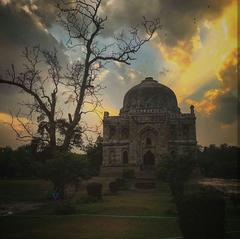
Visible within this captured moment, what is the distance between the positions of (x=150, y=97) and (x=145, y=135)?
5.46 metres

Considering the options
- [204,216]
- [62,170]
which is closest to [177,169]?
[62,170]

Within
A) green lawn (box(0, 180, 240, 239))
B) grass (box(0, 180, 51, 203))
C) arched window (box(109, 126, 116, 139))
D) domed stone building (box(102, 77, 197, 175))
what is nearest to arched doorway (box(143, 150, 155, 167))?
domed stone building (box(102, 77, 197, 175))

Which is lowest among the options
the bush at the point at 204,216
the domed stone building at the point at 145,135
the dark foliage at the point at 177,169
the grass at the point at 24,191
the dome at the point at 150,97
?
the grass at the point at 24,191

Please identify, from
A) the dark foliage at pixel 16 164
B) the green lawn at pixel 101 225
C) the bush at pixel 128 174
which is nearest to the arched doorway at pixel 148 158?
the bush at pixel 128 174

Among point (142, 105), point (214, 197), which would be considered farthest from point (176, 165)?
point (142, 105)

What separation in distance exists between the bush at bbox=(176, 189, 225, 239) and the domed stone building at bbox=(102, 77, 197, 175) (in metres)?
30.3

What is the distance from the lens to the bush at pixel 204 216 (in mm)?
7914

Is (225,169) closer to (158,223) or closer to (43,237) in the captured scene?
(158,223)

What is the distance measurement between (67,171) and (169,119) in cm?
2238

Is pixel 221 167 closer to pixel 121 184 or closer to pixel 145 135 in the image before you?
pixel 145 135

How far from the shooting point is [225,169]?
128 feet

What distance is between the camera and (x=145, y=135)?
41188 millimetres

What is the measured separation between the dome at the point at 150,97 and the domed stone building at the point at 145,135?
0.13m

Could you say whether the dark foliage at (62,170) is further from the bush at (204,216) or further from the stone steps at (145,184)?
the bush at (204,216)
